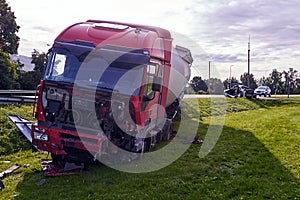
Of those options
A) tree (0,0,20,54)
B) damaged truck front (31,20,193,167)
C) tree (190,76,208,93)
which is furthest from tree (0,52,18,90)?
damaged truck front (31,20,193,167)

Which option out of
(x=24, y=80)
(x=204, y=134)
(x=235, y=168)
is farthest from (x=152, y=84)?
(x=24, y=80)

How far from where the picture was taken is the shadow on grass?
620 cm

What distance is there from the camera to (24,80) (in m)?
31.0

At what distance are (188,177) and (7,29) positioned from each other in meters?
28.0

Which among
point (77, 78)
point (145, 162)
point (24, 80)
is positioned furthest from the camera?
point (24, 80)

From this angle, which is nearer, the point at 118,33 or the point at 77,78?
the point at 77,78

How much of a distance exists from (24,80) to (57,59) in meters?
25.1

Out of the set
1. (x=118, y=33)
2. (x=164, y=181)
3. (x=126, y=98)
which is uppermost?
(x=118, y=33)

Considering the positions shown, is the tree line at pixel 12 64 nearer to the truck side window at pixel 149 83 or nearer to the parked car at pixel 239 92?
the parked car at pixel 239 92

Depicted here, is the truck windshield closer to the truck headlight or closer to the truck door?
the truck door

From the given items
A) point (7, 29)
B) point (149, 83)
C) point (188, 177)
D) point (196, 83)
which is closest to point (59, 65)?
point (149, 83)

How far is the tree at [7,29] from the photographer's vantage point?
98.5ft

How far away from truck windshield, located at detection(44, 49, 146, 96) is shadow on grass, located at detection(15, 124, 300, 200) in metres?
1.99

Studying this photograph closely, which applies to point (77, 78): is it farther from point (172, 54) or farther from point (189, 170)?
point (172, 54)
